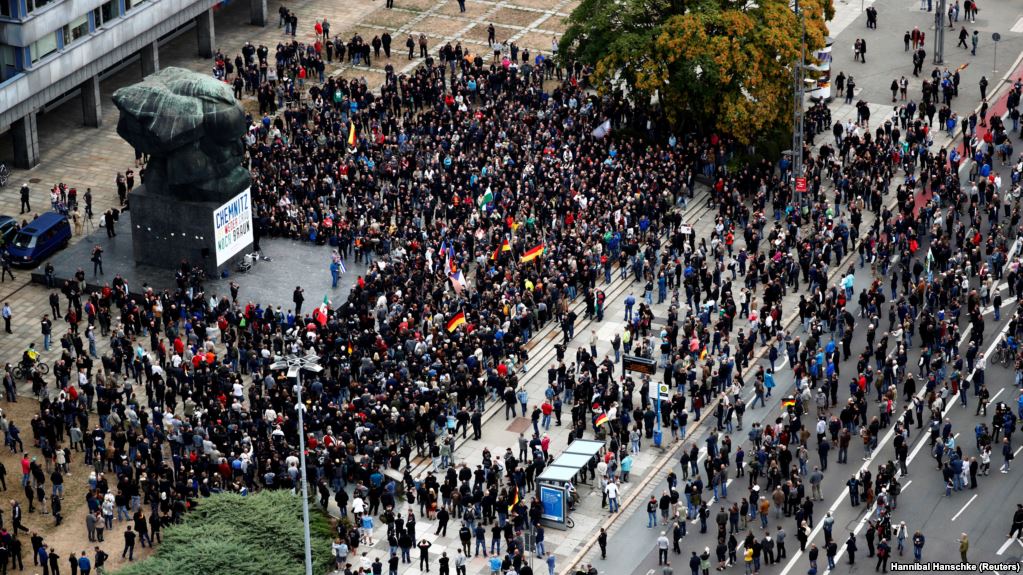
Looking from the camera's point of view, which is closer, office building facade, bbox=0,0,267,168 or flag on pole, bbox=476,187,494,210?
flag on pole, bbox=476,187,494,210

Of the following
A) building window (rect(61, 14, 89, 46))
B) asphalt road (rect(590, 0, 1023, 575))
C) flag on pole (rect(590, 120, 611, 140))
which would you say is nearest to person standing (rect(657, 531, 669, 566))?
asphalt road (rect(590, 0, 1023, 575))

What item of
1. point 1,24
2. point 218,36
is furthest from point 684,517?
point 218,36

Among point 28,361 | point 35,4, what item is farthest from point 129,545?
point 35,4

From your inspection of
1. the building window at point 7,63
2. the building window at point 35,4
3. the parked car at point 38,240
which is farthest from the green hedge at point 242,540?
the building window at point 35,4

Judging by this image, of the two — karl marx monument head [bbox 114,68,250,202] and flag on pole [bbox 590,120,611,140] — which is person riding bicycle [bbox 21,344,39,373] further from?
flag on pole [bbox 590,120,611,140]

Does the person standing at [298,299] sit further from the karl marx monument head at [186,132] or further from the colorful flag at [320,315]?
the karl marx monument head at [186,132]

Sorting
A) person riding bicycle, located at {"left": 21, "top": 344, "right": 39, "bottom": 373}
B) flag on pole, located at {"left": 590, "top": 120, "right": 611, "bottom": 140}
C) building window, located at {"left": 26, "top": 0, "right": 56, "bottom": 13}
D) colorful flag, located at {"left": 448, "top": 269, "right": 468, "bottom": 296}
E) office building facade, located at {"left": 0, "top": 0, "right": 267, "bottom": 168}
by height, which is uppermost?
building window, located at {"left": 26, "top": 0, "right": 56, "bottom": 13}

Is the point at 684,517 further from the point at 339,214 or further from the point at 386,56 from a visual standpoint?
the point at 386,56
